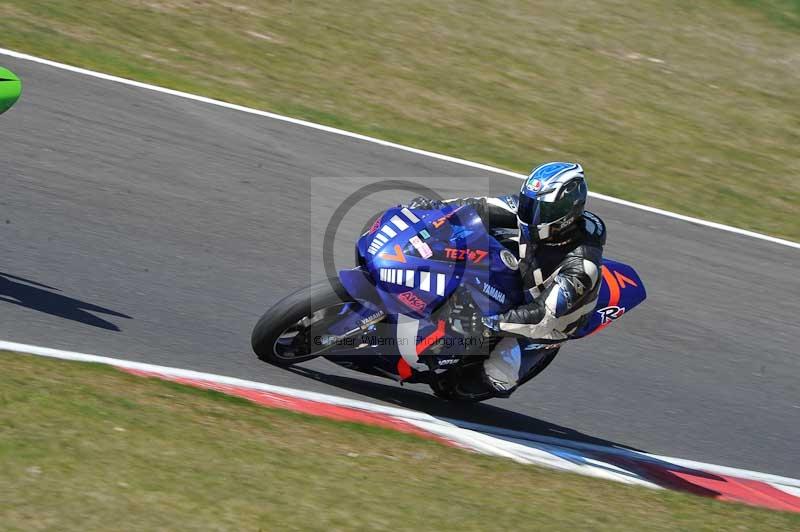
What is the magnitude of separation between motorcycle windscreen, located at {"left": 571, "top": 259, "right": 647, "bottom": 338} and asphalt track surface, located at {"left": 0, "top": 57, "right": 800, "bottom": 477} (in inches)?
31.1

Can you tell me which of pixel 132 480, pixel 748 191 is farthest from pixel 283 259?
pixel 748 191

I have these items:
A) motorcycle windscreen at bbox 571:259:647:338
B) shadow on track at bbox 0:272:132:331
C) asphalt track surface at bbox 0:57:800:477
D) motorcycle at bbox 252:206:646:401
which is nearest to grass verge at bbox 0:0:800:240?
asphalt track surface at bbox 0:57:800:477

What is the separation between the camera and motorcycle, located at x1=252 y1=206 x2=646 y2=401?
5848 mm

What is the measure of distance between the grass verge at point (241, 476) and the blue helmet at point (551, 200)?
4.37ft

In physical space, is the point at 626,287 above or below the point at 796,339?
above

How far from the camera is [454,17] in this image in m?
14.4

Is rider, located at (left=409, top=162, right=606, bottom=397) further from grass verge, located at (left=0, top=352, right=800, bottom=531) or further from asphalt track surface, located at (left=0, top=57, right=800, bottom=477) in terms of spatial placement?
grass verge, located at (left=0, top=352, right=800, bottom=531)

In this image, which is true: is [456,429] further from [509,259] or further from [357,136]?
[357,136]

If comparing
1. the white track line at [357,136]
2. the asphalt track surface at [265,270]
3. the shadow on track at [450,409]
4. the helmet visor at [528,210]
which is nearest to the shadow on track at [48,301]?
the asphalt track surface at [265,270]

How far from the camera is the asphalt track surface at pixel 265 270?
21.9ft

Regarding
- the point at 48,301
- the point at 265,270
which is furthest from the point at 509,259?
the point at 48,301

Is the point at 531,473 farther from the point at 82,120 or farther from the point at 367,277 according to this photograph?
the point at 82,120

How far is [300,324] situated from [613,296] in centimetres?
190

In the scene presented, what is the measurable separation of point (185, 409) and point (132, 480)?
38.5 inches
